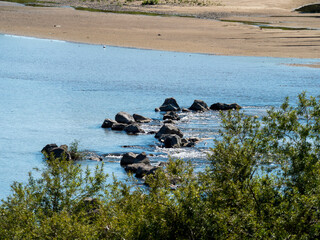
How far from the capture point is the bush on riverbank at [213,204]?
11219 mm

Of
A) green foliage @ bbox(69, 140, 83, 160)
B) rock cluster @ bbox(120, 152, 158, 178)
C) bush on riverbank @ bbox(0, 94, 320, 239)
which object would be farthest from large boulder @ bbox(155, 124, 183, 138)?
bush on riverbank @ bbox(0, 94, 320, 239)

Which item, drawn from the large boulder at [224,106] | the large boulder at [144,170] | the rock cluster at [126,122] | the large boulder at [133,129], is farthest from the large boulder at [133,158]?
the large boulder at [224,106]

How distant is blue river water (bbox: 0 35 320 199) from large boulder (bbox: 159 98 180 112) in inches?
31.1

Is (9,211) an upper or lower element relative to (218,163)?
lower

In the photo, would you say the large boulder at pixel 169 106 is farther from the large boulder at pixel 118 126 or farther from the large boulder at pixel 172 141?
the large boulder at pixel 172 141

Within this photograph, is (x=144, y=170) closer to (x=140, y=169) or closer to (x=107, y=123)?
(x=140, y=169)

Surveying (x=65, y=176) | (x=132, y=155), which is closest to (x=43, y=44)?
(x=132, y=155)

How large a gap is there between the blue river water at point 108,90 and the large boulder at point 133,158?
443 mm

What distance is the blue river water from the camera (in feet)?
93.2

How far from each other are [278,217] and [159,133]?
19.0m

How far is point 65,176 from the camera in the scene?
14820 mm

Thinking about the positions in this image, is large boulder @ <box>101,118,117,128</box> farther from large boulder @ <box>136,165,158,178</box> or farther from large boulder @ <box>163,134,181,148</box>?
large boulder @ <box>136,165,158,178</box>

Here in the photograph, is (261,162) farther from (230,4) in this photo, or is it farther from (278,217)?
(230,4)

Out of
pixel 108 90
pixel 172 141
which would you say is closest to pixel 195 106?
pixel 108 90
